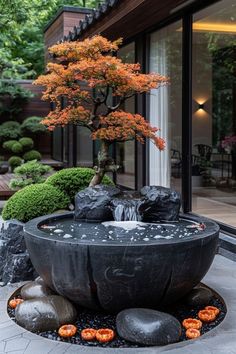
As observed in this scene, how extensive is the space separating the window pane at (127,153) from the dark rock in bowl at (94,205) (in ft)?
13.3

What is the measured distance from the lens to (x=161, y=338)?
8.85 feet

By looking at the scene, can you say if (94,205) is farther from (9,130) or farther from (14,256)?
(9,130)

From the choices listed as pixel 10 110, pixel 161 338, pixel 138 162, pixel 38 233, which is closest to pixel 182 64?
pixel 138 162

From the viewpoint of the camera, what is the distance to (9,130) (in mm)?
12922

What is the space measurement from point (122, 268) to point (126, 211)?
87 centimetres

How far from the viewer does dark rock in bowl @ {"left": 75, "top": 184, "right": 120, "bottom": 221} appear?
12.2 ft

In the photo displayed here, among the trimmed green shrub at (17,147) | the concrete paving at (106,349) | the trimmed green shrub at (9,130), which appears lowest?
the concrete paving at (106,349)

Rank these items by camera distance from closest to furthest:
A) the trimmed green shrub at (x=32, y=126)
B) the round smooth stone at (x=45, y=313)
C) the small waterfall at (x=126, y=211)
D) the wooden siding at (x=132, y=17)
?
1. the round smooth stone at (x=45, y=313)
2. the small waterfall at (x=126, y=211)
3. the wooden siding at (x=132, y=17)
4. the trimmed green shrub at (x=32, y=126)

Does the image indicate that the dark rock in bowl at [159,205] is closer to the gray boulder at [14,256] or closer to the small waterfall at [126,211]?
the small waterfall at [126,211]

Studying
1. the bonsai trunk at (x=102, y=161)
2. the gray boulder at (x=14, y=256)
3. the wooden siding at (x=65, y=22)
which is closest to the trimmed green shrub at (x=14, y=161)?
the wooden siding at (x=65, y=22)

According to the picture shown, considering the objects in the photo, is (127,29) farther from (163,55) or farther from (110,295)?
(110,295)

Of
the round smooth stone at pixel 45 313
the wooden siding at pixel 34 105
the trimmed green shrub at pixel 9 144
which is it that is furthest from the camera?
the wooden siding at pixel 34 105

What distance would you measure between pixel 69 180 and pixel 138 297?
2.51 meters

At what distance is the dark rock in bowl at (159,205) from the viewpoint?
3.66 m
